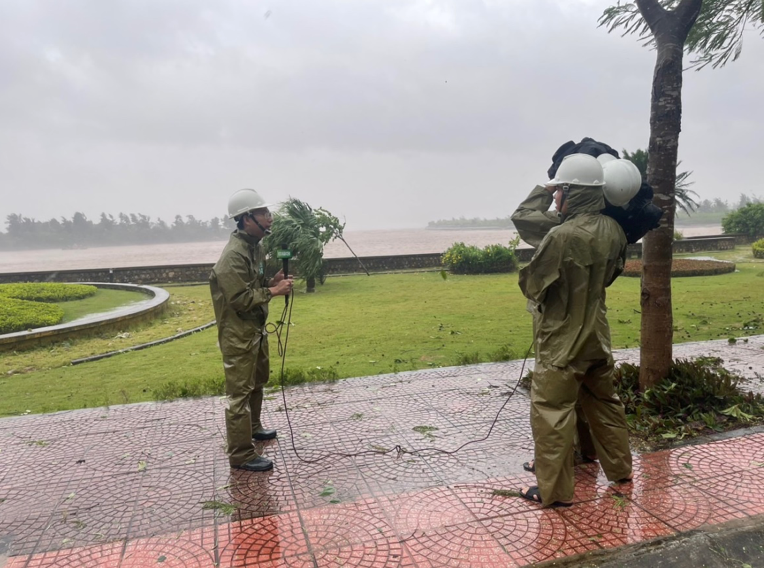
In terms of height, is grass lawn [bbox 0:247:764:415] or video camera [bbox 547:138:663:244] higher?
video camera [bbox 547:138:663:244]

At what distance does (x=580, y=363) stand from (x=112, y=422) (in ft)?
12.5

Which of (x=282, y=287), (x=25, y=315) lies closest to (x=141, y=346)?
(x=25, y=315)

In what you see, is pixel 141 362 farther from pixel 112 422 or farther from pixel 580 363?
pixel 580 363

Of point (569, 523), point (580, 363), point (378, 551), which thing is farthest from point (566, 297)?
point (378, 551)

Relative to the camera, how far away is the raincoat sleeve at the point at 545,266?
293 cm

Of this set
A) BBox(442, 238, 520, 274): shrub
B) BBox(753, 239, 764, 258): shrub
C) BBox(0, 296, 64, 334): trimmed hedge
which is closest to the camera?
BBox(0, 296, 64, 334): trimmed hedge

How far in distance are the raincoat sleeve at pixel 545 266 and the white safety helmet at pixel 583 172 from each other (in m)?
0.31

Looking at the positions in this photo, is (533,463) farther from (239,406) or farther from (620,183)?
(239,406)

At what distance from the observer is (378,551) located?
260 cm

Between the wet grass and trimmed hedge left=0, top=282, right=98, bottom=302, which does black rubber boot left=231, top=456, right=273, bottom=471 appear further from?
trimmed hedge left=0, top=282, right=98, bottom=302

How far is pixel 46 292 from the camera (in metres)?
13.3

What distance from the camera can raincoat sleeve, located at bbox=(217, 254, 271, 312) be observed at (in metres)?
3.54

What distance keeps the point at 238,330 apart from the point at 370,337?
4743mm

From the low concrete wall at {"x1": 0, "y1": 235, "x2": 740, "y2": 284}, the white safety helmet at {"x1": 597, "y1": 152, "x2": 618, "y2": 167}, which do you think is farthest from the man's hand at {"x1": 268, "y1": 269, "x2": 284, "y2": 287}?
the low concrete wall at {"x1": 0, "y1": 235, "x2": 740, "y2": 284}
